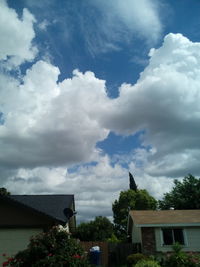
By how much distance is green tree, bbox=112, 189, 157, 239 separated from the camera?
44938 millimetres

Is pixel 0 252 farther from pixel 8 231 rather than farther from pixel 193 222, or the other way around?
pixel 193 222

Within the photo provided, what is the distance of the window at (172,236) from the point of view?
19.5 meters

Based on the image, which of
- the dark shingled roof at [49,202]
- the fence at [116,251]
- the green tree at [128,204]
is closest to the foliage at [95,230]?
the fence at [116,251]

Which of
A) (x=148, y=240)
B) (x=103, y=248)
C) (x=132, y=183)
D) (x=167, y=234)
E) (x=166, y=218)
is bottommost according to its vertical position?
(x=103, y=248)

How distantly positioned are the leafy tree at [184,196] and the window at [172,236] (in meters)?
19.5

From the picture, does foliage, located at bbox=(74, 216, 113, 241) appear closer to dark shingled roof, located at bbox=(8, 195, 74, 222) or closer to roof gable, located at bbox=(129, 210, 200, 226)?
roof gable, located at bbox=(129, 210, 200, 226)

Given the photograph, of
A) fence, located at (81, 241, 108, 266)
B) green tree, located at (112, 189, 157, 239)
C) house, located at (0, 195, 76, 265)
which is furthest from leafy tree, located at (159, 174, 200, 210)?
house, located at (0, 195, 76, 265)

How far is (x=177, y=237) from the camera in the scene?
19625 millimetres

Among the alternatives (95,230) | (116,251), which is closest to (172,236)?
(116,251)

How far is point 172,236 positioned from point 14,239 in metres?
12.5

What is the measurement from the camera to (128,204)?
1800 inches

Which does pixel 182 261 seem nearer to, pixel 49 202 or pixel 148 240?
pixel 148 240

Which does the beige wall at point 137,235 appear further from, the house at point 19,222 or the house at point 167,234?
the house at point 19,222

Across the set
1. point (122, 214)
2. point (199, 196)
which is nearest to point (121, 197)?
point (122, 214)
